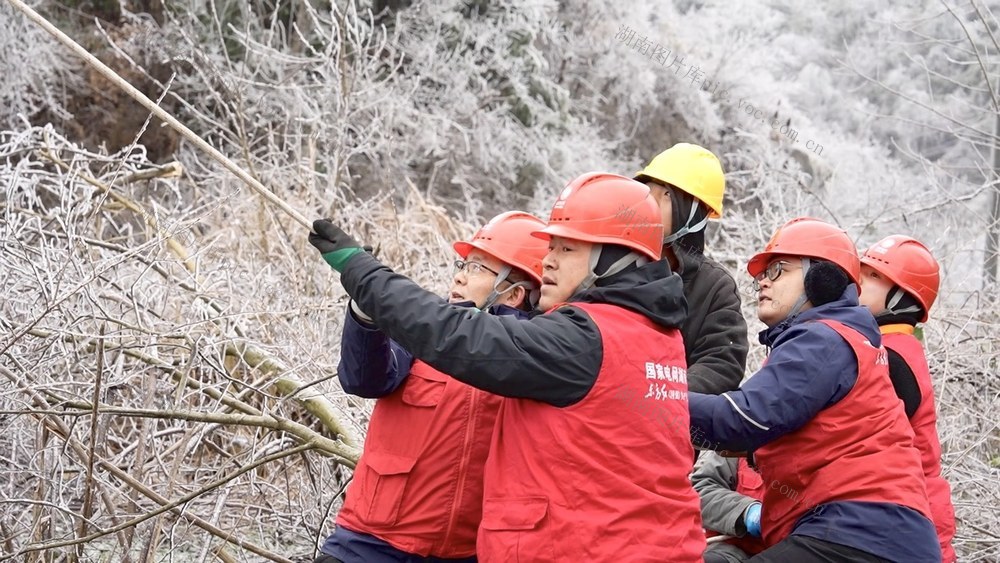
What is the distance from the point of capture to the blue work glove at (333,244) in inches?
112

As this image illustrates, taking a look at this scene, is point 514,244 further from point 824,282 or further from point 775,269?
point 824,282

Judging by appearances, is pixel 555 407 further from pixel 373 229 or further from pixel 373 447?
pixel 373 229

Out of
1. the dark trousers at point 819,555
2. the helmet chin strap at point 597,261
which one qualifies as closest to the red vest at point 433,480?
the helmet chin strap at point 597,261

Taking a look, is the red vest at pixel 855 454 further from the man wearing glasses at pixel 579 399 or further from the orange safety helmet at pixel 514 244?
the orange safety helmet at pixel 514 244

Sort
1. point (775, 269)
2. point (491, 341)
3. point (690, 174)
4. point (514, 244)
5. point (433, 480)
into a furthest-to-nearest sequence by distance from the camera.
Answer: point (690, 174) → point (775, 269) → point (514, 244) → point (433, 480) → point (491, 341)

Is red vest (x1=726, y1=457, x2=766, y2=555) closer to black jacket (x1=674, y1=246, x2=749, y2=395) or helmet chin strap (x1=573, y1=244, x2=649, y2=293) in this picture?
black jacket (x1=674, y1=246, x2=749, y2=395)

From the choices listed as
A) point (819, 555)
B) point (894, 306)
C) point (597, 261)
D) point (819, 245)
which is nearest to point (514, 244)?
point (597, 261)

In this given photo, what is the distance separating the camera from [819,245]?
3.55 m

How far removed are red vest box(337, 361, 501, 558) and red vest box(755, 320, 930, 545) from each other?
40.6 inches

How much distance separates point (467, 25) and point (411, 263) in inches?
267

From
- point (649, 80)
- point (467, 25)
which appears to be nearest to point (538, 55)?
point (467, 25)

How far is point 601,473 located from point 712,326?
1456 millimetres

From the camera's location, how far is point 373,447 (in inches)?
127

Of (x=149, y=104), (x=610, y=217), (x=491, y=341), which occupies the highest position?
(x=610, y=217)
